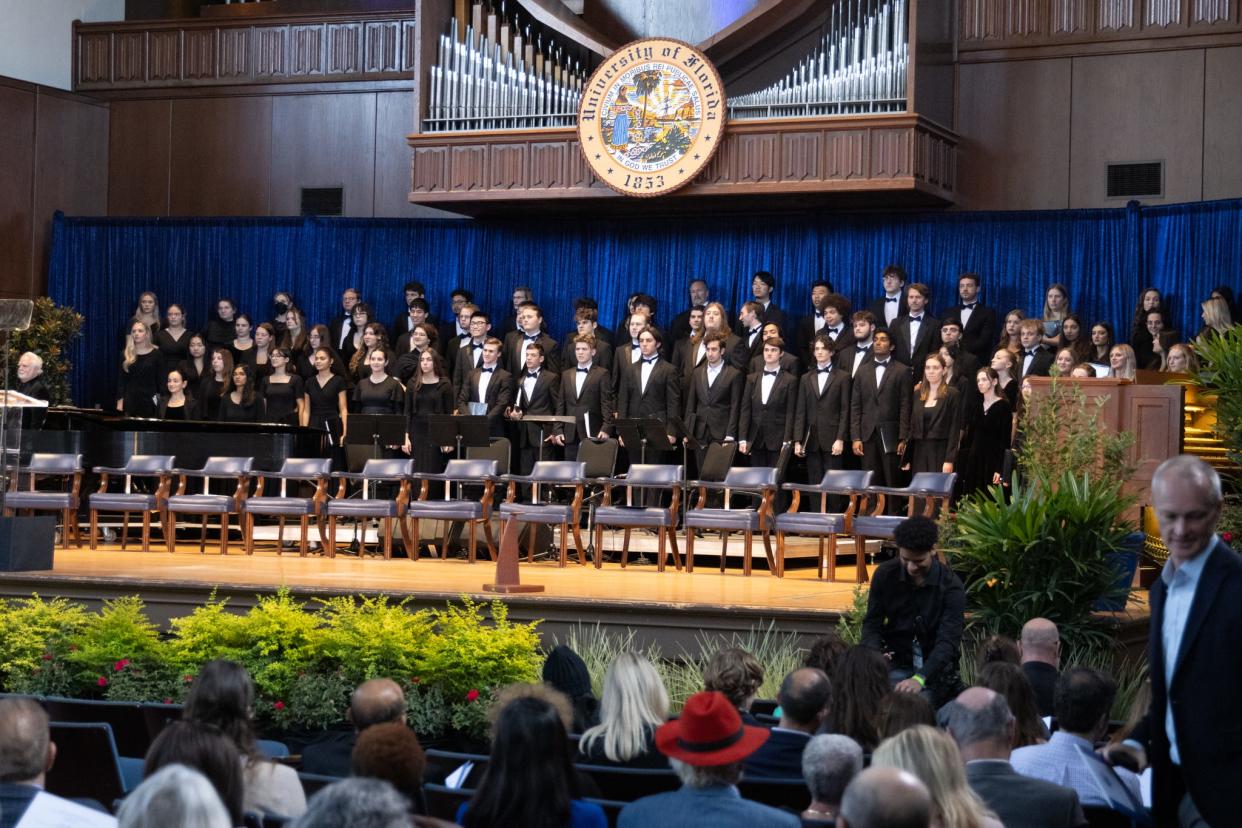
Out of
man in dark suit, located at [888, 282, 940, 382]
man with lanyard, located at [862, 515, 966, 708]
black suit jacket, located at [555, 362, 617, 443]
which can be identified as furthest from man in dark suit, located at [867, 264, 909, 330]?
man with lanyard, located at [862, 515, 966, 708]

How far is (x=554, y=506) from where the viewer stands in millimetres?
9555

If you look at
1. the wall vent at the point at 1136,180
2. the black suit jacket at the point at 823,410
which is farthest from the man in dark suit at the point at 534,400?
the wall vent at the point at 1136,180

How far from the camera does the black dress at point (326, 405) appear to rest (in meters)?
12.1

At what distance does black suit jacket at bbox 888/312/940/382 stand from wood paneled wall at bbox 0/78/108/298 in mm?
7823

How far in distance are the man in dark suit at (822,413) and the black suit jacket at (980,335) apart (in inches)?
43.6

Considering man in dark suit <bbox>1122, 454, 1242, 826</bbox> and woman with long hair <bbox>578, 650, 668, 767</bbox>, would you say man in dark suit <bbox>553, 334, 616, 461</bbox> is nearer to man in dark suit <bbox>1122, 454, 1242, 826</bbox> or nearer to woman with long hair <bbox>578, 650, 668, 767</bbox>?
woman with long hair <bbox>578, 650, 668, 767</bbox>

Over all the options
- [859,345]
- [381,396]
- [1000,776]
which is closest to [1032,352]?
[859,345]

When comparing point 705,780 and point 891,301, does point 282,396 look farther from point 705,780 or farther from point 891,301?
point 705,780

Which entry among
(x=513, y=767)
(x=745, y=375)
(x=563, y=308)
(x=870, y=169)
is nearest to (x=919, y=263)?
(x=870, y=169)

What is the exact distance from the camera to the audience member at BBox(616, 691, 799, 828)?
296 centimetres

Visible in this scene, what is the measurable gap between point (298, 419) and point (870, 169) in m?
4.62

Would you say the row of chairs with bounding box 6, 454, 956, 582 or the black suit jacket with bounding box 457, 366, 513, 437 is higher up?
the black suit jacket with bounding box 457, 366, 513, 437

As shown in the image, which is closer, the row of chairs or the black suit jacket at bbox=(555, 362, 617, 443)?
Answer: the row of chairs

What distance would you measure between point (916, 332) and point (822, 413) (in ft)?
3.62
